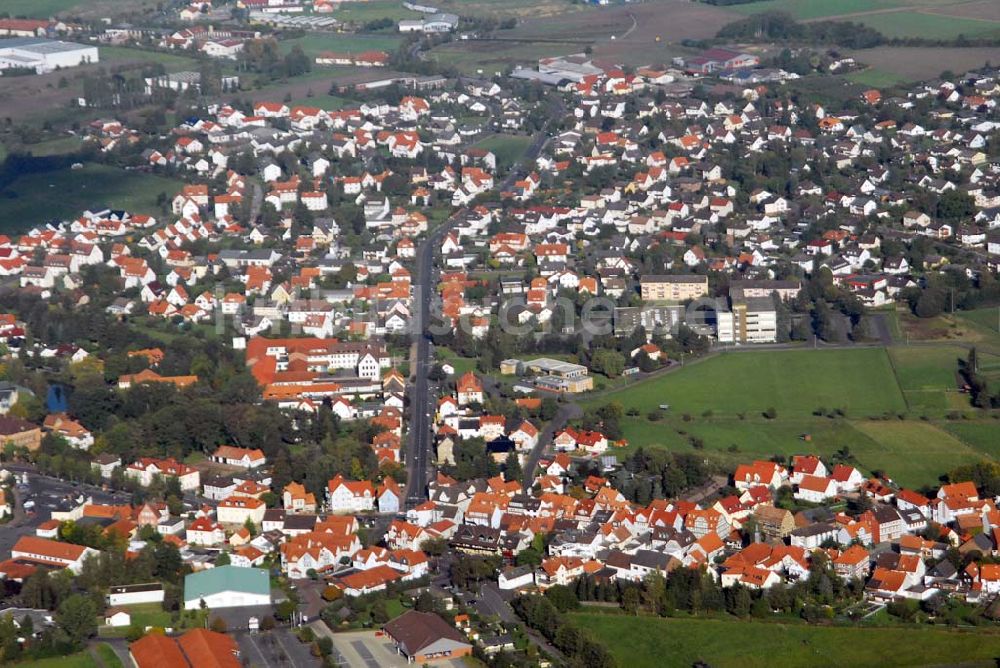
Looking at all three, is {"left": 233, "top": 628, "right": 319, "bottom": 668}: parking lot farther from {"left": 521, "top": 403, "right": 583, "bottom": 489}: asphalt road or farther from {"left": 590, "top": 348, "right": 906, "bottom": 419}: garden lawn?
{"left": 590, "top": 348, "right": 906, "bottom": 419}: garden lawn

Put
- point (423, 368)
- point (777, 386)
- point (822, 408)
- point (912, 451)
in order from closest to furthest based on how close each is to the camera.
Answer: point (912, 451) → point (822, 408) → point (777, 386) → point (423, 368)

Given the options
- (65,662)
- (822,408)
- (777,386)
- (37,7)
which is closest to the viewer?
(65,662)

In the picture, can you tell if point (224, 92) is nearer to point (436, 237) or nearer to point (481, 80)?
point (481, 80)

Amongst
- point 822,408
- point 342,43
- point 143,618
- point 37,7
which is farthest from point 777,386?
point 37,7

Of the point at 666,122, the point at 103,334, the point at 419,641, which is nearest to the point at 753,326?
the point at 103,334

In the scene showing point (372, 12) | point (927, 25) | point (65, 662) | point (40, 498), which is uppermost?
point (927, 25)

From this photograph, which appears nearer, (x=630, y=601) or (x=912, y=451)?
(x=630, y=601)

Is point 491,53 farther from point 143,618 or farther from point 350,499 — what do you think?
point 143,618
